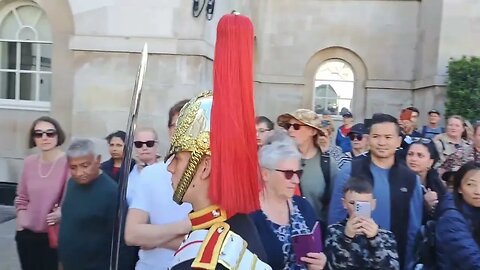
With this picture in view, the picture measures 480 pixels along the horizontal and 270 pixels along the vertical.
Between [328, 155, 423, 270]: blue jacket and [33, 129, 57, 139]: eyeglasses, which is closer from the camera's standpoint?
[328, 155, 423, 270]: blue jacket

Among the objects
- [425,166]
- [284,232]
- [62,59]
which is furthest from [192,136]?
[62,59]

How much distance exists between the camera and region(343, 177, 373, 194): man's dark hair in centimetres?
334

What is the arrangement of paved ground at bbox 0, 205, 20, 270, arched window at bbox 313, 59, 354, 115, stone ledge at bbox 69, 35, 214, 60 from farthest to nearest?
arched window at bbox 313, 59, 354, 115 < stone ledge at bbox 69, 35, 214, 60 < paved ground at bbox 0, 205, 20, 270

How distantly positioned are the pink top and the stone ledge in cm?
389

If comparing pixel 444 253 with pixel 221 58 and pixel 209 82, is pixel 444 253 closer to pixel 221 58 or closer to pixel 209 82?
pixel 221 58

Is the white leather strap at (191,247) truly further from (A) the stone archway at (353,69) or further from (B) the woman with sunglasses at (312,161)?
(A) the stone archway at (353,69)

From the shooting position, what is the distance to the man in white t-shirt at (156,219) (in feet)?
8.72

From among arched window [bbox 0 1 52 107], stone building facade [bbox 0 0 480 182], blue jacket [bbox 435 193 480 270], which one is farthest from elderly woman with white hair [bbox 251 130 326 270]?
arched window [bbox 0 1 52 107]

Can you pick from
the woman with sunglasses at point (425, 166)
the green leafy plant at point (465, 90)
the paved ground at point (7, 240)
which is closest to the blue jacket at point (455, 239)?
the woman with sunglasses at point (425, 166)

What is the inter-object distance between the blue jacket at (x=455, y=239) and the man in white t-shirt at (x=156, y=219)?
1.56 meters

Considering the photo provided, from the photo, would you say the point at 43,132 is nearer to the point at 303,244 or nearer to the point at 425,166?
the point at 303,244

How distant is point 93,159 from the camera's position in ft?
11.7

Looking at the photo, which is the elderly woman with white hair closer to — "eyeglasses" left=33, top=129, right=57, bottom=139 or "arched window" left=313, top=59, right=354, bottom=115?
"eyeglasses" left=33, top=129, right=57, bottom=139

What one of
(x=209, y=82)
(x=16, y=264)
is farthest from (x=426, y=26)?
(x=16, y=264)
